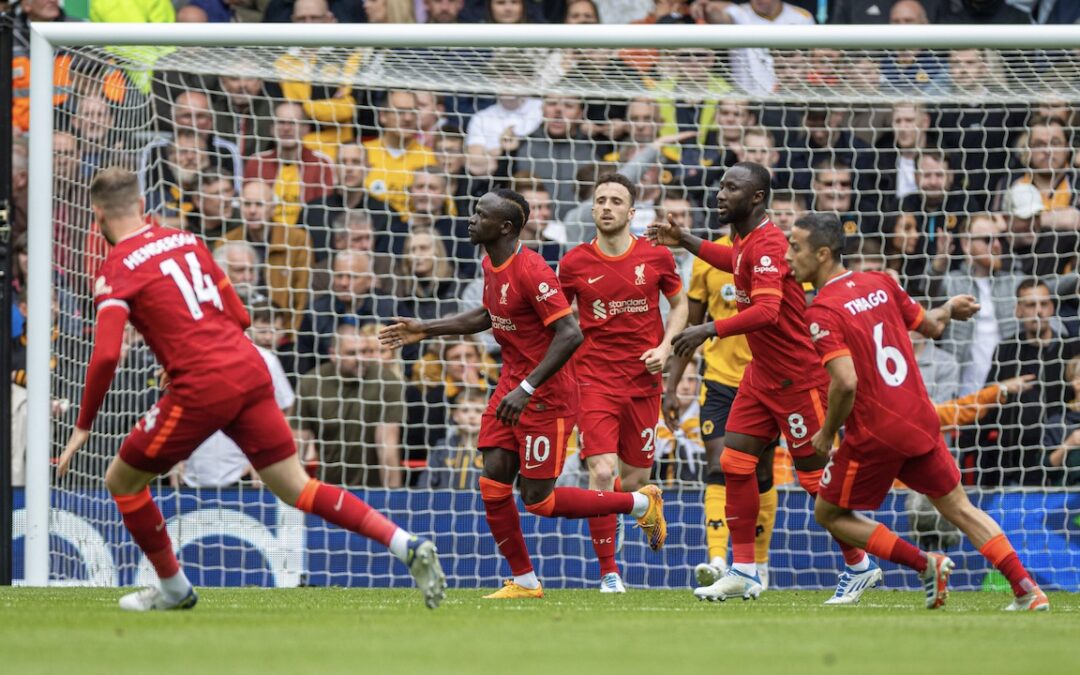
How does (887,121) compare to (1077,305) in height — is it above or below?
above

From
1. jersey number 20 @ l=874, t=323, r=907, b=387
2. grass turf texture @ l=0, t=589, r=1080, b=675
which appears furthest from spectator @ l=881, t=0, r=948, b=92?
grass turf texture @ l=0, t=589, r=1080, b=675

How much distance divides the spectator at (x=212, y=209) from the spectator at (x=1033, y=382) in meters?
5.89

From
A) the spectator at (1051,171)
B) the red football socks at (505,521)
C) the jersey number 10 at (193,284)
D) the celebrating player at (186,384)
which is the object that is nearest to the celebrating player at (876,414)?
the red football socks at (505,521)

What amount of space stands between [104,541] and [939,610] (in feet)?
18.9

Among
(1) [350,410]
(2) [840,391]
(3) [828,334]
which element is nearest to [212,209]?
(1) [350,410]

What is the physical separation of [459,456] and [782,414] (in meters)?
3.49

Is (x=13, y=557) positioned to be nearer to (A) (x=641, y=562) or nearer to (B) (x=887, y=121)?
(A) (x=641, y=562)

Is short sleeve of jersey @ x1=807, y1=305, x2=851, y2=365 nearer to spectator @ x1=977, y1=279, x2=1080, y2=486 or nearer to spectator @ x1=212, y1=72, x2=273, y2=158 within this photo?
spectator @ x1=977, y1=279, x2=1080, y2=486

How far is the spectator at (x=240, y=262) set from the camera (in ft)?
38.6

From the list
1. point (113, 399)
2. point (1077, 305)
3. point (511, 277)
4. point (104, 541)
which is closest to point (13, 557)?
point (104, 541)

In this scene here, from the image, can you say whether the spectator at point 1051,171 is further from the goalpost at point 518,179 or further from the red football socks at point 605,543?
the red football socks at point 605,543

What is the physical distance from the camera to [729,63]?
11203mm

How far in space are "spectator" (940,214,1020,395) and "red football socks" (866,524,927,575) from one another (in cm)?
434

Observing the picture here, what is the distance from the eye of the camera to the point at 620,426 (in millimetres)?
9367
